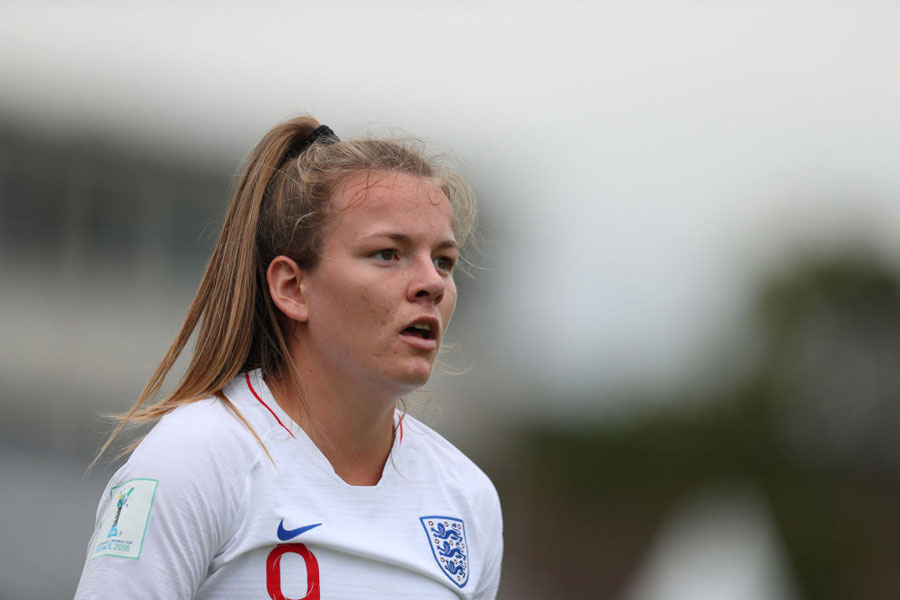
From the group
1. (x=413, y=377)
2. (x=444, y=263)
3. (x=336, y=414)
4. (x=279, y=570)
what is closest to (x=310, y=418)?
(x=336, y=414)

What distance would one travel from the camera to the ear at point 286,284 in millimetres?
3201

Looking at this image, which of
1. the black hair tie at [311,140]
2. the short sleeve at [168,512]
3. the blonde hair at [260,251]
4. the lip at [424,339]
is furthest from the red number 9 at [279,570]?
the black hair tie at [311,140]

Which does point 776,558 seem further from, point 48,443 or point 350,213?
point 350,213

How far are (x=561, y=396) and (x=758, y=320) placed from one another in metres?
4.92

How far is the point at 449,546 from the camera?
3.22 m

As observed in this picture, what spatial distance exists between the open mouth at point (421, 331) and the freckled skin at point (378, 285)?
3 centimetres

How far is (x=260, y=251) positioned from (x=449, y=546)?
3.22ft


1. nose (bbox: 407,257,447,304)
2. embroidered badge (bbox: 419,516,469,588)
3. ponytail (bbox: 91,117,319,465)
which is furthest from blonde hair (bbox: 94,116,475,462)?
embroidered badge (bbox: 419,516,469,588)

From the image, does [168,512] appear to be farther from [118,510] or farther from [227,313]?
[227,313]

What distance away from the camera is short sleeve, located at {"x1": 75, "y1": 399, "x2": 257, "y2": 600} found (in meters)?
2.71

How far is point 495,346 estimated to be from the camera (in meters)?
27.4

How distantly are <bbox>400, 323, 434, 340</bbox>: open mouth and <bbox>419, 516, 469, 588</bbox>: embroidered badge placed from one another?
0.50 meters

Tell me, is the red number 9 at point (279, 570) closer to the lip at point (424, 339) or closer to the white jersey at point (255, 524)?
the white jersey at point (255, 524)

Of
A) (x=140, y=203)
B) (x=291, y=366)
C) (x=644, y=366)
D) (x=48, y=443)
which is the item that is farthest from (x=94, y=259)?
(x=291, y=366)
